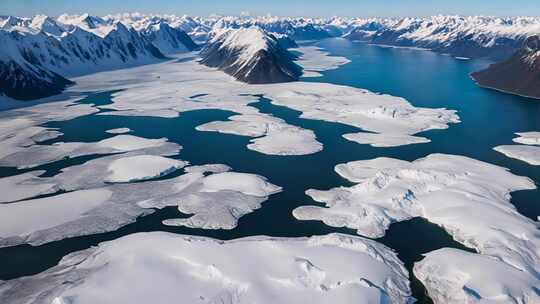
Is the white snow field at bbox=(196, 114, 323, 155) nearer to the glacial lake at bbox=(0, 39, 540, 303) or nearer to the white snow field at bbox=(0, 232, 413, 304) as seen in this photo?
the glacial lake at bbox=(0, 39, 540, 303)

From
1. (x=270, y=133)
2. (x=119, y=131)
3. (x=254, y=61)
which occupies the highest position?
(x=254, y=61)

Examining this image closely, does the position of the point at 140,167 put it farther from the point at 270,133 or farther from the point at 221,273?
the point at 221,273

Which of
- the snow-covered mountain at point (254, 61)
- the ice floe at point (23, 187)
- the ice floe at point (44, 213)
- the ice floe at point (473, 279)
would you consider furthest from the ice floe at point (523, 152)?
the snow-covered mountain at point (254, 61)

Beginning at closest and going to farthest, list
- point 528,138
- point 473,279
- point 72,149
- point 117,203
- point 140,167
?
1. point 473,279
2. point 117,203
3. point 140,167
4. point 72,149
5. point 528,138

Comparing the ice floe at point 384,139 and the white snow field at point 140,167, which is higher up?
the white snow field at point 140,167

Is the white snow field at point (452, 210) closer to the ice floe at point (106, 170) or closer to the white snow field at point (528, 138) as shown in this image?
the white snow field at point (528, 138)

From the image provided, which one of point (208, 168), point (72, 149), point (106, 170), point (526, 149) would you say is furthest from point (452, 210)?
point (72, 149)

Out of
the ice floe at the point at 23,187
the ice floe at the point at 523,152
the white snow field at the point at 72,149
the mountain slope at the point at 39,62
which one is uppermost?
the mountain slope at the point at 39,62
